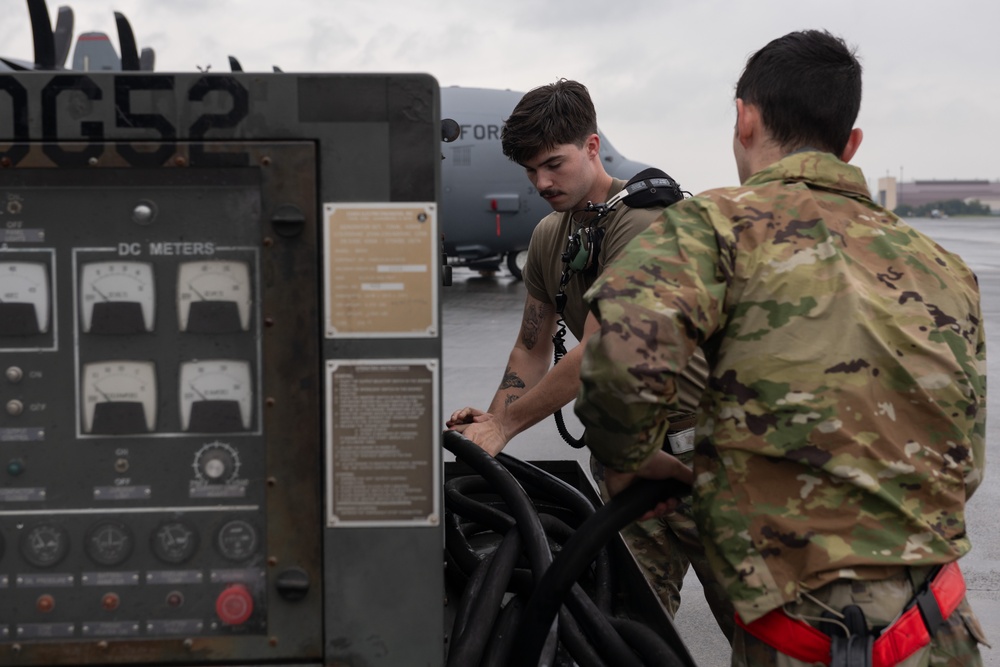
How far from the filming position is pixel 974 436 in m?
2.08

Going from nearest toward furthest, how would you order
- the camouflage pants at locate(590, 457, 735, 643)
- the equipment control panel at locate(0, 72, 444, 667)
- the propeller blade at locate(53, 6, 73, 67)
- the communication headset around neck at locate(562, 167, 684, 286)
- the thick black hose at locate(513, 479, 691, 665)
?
the equipment control panel at locate(0, 72, 444, 667)
the thick black hose at locate(513, 479, 691, 665)
the communication headset around neck at locate(562, 167, 684, 286)
the camouflage pants at locate(590, 457, 735, 643)
the propeller blade at locate(53, 6, 73, 67)

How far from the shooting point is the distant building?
452ft

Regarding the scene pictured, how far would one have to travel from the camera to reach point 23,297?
169cm

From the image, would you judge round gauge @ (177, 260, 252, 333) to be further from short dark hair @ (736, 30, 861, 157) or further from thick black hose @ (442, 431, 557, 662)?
short dark hair @ (736, 30, 861, 157)

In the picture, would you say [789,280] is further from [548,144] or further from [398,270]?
[548,144]

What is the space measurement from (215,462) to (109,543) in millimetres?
221

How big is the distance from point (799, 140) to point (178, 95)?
1194 millimetres

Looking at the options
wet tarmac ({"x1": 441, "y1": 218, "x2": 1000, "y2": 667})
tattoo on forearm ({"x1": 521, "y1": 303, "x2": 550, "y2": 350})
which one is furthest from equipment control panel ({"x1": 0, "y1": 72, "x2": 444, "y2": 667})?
tattoo on forearm ({"x1": 521, "y1": 303, "x2": 550, "y2": 350})

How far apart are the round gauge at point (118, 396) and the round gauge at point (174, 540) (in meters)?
0.17

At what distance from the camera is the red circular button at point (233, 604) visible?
1738mm

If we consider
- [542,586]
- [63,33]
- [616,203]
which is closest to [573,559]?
[542,586]

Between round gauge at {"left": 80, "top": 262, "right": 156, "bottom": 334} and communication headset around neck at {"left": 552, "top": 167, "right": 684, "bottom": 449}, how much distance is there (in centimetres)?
153

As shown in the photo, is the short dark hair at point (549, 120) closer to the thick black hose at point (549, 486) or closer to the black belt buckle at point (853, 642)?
the thick black hose at point (549, 486)

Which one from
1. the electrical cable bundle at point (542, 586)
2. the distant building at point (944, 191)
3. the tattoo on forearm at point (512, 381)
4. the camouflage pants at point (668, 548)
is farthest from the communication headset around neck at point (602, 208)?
the distant building at point (944, 191)
